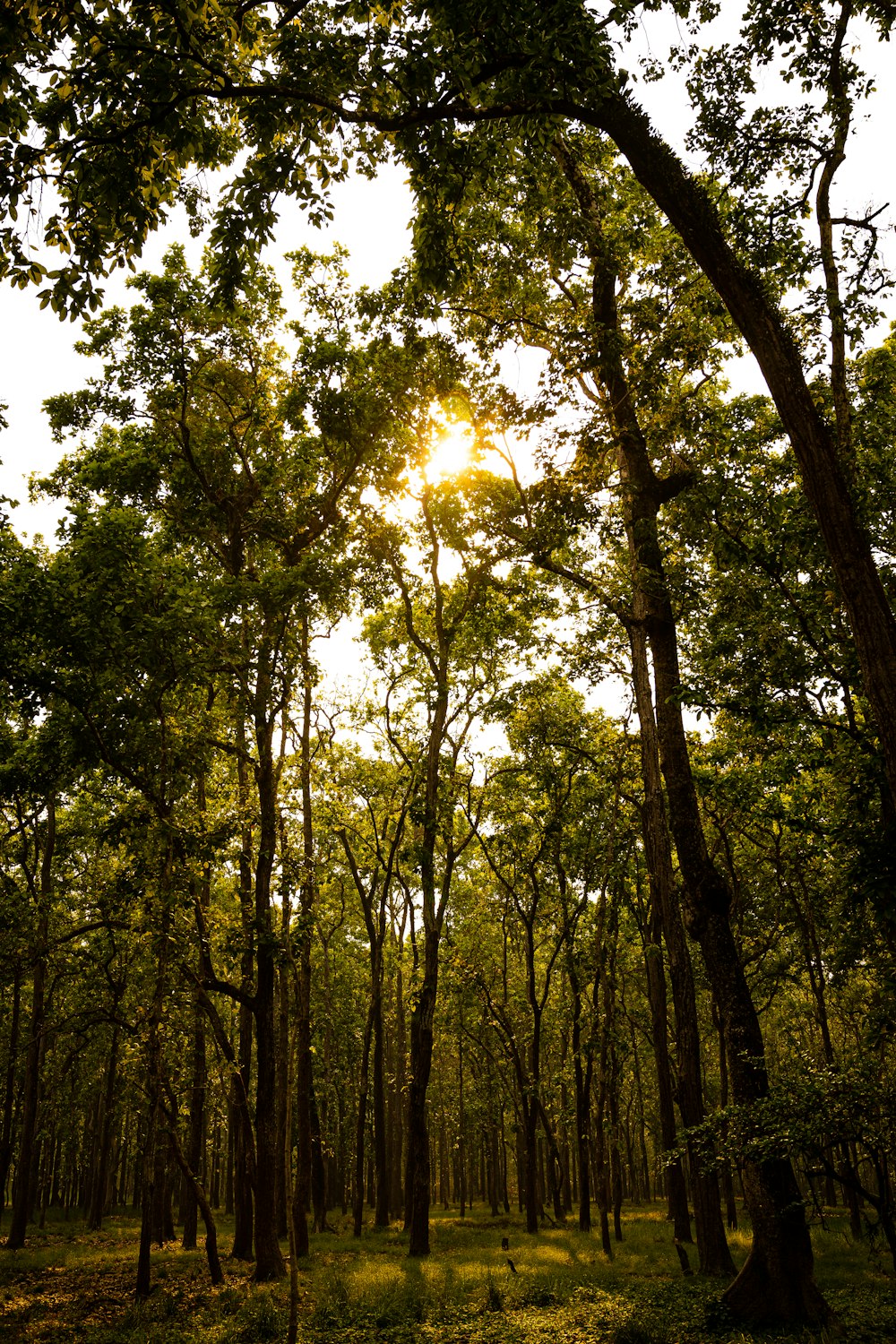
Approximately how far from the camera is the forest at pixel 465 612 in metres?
6.50

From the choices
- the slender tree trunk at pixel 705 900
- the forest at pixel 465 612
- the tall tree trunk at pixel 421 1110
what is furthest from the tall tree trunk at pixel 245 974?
the slender tree trunk at pixel 705 900

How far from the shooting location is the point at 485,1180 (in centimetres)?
5462

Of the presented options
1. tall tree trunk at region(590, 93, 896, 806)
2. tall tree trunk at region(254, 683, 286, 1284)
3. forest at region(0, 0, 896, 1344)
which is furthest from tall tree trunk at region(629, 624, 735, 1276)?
tall tree trunk at region(254, 683, 286, 1284)

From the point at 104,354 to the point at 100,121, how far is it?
10.7 m

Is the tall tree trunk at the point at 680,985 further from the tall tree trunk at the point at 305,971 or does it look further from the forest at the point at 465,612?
the tall tree trunk at the point at 305,971

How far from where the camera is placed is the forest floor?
1054 cm

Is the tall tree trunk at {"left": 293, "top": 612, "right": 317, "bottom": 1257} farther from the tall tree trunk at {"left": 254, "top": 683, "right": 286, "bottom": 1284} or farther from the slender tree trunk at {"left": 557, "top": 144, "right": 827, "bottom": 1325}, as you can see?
the slender tree trunk at {"left": 557, "top": 144, "right": 827, "bottom": 1325}

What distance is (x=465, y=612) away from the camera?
840 inches

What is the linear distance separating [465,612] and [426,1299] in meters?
14.7

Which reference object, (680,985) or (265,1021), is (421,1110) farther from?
(680,985)

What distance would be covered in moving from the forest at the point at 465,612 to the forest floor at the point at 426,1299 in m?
0.15

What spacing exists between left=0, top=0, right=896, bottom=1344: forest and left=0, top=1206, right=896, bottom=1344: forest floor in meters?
0.15

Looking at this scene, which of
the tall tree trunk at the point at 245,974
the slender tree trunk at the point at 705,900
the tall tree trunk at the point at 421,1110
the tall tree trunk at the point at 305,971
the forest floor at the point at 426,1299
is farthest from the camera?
the tall tree trunk at the point at 421,1110

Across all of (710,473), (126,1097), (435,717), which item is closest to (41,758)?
(435,717)
